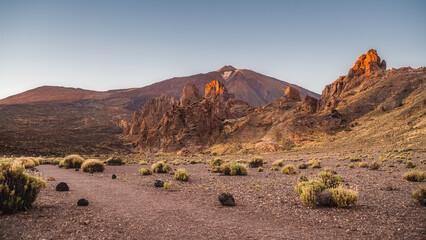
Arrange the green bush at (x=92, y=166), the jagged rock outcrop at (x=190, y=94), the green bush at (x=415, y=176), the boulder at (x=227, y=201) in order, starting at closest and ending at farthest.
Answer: the boulder at (x=227, y=201), the green bush at (x=415, y=176), the green bush at (x=92, y=166), the jagged rock outcrop at (x=190, y=94)

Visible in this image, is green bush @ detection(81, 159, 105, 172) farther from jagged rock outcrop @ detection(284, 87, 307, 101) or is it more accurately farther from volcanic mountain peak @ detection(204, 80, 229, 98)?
volcanic mountain peak @ detection(204, 80, 229, 98)

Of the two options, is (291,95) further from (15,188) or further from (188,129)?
(15,188)

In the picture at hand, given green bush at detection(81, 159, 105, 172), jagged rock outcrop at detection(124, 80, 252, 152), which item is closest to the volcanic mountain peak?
jagged rock outcrop at detection(124, 80, 252, 152)

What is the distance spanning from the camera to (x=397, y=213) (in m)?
6.91

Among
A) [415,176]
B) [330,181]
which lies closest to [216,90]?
[415,176]

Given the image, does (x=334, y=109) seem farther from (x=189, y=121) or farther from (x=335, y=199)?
(x=335, y=199)

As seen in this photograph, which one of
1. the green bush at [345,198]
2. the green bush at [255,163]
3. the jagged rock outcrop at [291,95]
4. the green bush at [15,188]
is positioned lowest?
the green bush at [255,163]

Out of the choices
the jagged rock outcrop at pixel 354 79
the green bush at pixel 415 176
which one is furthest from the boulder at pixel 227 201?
the jagged rock outcrop at pixel 354 79

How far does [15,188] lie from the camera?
22.1 feet

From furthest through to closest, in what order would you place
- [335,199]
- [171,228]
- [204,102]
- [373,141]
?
[204,102]
[373,141]
[335,199]
[171,228]

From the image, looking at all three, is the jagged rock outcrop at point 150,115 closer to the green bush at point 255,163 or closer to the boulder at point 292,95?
the boulder at point 292,95

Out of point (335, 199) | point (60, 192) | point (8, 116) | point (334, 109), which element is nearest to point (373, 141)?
point (334, 109)

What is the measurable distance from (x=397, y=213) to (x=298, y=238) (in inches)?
141

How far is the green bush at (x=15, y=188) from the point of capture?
631 centimetres
